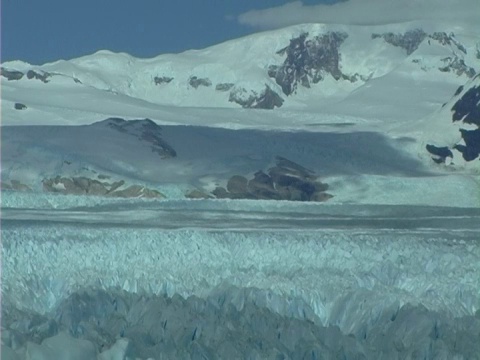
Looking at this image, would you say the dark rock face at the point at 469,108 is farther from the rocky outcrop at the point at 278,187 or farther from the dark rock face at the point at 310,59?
the dark rock face at the point at 310,59

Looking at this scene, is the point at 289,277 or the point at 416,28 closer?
the point at 289,277

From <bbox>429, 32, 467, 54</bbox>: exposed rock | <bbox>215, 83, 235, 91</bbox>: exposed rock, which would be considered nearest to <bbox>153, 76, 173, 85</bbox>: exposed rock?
<bbox>215, 83, 235, 91</bbox>: exposed rock

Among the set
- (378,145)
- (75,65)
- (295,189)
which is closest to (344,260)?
(295,189)

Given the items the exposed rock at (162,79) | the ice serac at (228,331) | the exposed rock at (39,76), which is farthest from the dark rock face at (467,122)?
the exposed rock at (162,79)

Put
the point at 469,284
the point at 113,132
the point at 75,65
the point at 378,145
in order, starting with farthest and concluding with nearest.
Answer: the point at 75,65 → the point at 378,145 → the point at 113,132 → the point at 469,284

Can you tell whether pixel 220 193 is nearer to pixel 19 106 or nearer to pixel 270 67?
pixel 19 106

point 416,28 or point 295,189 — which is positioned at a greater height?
point 416,28

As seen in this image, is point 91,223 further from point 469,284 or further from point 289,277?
point 469,284
